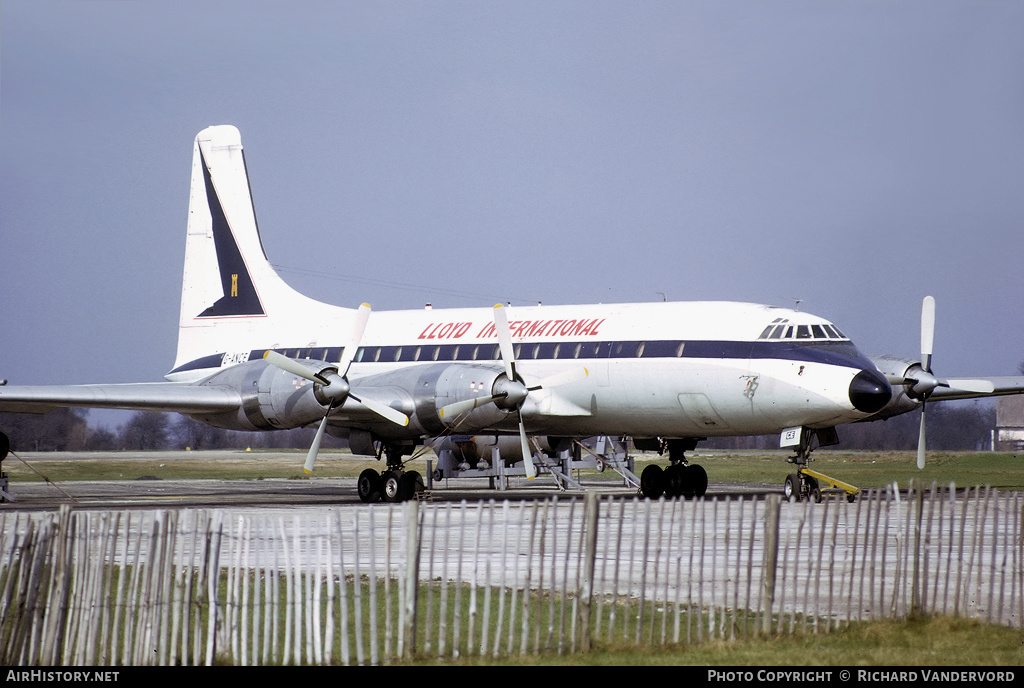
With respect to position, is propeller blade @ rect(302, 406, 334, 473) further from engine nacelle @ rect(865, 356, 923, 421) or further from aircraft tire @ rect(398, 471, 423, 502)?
engine nacelle @ rect(865, 356, 923, 421)

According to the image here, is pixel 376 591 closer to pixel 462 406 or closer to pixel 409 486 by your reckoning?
pixel 462 406

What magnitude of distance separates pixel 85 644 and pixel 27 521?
116 centimetres

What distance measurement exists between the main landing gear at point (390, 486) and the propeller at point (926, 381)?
35.6 feet

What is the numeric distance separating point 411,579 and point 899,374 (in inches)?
735

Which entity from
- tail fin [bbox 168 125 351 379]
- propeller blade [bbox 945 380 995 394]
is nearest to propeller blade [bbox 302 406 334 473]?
tail fin [bbox 168 125 351 379]

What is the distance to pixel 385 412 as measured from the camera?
2497 cm

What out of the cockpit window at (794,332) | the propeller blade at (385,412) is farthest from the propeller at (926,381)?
the propeller blade at (385,412)

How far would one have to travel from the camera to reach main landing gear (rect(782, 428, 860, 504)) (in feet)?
74.9

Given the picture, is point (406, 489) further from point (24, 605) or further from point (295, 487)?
point (24, 605)

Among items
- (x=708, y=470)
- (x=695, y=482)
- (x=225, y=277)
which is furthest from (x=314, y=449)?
(x=708, y=470)

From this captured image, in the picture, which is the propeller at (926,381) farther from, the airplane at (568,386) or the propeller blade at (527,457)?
the propeller blade at (527,457)

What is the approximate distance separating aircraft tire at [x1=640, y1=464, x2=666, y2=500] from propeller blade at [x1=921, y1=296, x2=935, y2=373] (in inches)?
252

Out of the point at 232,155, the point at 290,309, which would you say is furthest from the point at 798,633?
the point at 232,155

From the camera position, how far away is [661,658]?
9.75 m
